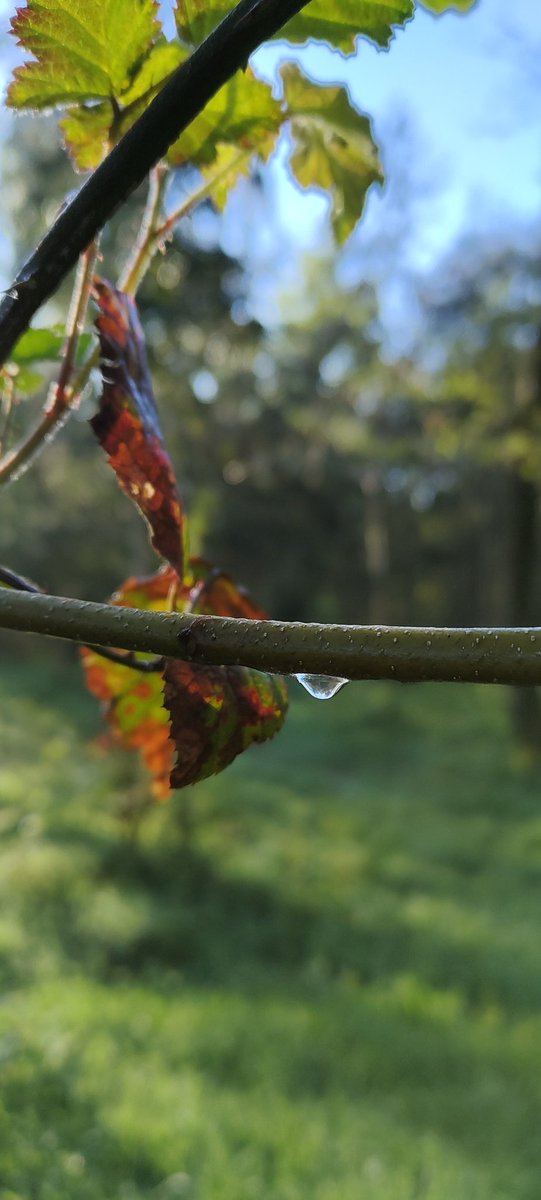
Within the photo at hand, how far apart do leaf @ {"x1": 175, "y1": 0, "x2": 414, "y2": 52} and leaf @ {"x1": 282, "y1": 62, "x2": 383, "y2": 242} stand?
0.11 metres

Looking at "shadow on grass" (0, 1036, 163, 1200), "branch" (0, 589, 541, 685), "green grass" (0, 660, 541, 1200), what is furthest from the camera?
"green grass" (0, 660, 541, 1200)

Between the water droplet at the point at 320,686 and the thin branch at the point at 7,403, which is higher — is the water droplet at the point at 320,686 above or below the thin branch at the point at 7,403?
below

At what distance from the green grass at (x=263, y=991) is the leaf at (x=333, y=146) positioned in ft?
3.31

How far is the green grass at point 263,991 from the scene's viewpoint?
1.46 meters

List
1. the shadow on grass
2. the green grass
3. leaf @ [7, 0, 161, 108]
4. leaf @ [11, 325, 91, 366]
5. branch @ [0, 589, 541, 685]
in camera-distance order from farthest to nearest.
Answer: the green grass < the shadow on grass < leaf @ [11, 325, 91, 366] < leaf @ [7, 0, 161, 108] < branch @ [0, 589, 541, 685]

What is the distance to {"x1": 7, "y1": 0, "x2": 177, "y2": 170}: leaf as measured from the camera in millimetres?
327

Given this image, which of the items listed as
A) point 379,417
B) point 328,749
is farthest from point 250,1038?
point 379,417

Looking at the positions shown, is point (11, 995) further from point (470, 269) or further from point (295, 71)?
point (470, 269)

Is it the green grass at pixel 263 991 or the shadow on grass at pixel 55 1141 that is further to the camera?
the green grass at pixel 263 991

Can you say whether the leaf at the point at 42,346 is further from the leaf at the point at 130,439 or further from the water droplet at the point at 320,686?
the water droplet at the point at 320,686

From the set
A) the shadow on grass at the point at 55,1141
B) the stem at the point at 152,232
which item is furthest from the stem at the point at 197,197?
the shadow on grass at the point at 55,1141

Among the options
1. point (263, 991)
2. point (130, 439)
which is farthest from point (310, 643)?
point (263, 991)

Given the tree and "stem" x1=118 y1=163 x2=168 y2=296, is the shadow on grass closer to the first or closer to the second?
the tree

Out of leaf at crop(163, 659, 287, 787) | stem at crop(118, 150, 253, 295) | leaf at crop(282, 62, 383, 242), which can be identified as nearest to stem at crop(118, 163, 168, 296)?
stem at crop(118, 150, 253, 295)
